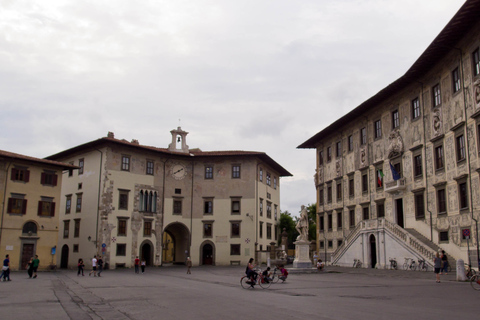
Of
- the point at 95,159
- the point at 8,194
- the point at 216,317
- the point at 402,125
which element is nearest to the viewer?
the point at 216,317

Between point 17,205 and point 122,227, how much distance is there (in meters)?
11.3

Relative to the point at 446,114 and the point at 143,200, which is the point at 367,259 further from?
the point at 143,200

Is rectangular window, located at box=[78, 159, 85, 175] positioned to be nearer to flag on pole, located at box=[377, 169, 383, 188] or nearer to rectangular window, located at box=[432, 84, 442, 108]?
flag on pole, located at box=[377, 169, 383, 188]

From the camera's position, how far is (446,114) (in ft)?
94.8

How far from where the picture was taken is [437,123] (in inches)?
1176

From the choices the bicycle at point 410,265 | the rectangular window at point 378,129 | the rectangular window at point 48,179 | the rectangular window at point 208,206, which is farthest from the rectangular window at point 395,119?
the rectangular window at point 48,179

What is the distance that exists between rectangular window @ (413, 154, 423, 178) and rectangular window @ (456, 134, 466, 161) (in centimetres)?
461

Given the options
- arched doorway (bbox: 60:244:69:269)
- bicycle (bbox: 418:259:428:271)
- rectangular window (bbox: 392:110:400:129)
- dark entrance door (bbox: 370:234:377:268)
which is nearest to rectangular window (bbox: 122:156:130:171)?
arched doorway (bbox: 60:244:69:269)

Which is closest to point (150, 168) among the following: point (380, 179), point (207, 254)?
point (207, 254)

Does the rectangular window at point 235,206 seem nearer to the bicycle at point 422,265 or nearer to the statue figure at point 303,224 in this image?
the statue figure at point 303,224

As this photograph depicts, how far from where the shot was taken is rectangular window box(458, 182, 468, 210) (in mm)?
26828

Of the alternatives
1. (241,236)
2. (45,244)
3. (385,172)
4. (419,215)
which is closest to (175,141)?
(241,236)

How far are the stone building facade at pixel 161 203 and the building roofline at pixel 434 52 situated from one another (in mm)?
16545

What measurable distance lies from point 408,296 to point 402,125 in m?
21.7
